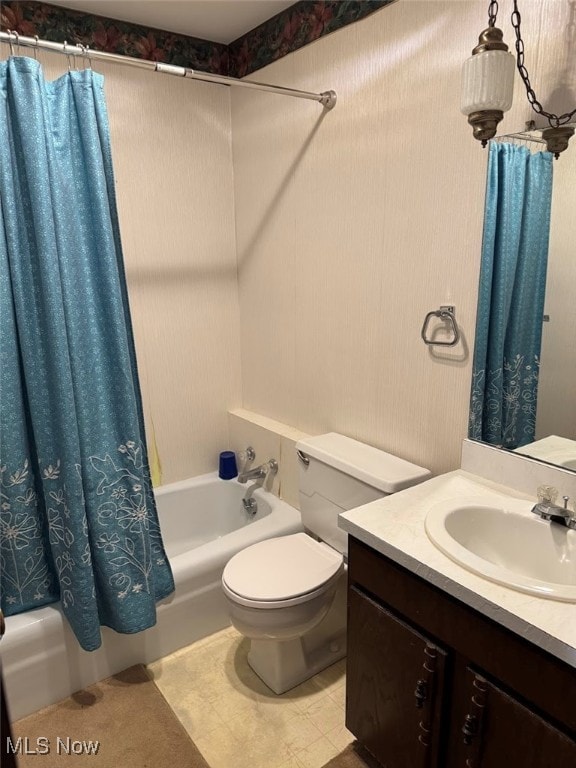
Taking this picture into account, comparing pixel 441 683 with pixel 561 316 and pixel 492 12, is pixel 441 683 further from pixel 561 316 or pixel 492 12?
pixel 492 12

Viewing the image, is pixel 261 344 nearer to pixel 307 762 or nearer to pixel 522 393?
pixel 522 393

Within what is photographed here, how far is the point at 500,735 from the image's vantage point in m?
1.09

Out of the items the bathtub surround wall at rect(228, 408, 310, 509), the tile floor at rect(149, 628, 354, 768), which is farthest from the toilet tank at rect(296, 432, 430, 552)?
the tile floor at rect(149, 628, 354, 768)

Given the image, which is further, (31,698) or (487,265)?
(31,698)

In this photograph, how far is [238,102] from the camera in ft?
7.97

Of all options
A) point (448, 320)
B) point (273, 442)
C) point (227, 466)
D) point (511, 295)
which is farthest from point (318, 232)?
point (227, 466)

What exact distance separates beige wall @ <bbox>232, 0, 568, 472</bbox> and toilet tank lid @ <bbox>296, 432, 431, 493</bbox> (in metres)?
0.06

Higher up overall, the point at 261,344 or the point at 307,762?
the point at 261,344

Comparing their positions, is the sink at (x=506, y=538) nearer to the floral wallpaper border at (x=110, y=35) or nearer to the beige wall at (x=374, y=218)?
the beige wall at (x=374, y=218)

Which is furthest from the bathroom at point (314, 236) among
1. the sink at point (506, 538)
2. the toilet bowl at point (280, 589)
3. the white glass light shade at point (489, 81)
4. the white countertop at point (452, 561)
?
the toilet bowl at point (280, 589)

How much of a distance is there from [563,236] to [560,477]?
64cm

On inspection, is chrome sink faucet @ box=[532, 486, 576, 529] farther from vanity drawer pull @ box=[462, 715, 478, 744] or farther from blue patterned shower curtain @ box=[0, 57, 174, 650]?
blue patterned shower curtain @ box=[0, 57, 174, 650]

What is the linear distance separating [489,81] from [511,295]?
0.56 meters

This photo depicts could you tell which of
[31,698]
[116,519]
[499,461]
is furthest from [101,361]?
[499,461]
